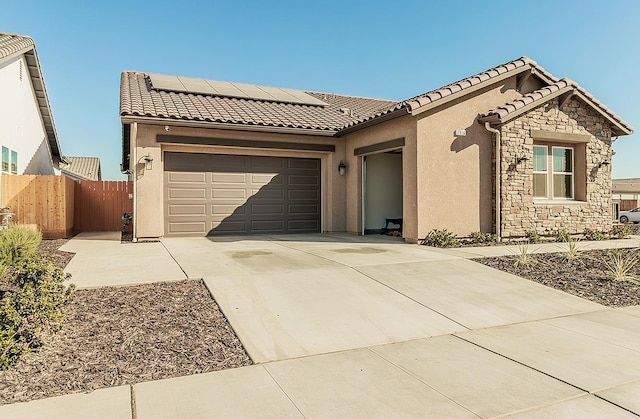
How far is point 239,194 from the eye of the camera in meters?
13.3

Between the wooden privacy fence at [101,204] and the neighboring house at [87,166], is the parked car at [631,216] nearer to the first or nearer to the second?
the wooden privacy fence at [101,204]

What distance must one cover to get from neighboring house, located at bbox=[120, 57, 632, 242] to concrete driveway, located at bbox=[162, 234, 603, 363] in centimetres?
346

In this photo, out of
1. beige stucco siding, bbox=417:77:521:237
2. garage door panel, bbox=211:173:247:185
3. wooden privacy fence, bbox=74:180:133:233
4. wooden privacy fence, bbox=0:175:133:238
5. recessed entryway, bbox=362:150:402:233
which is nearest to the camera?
beige stucco siding, bbox=417:77:521:237

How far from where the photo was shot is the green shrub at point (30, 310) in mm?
3884

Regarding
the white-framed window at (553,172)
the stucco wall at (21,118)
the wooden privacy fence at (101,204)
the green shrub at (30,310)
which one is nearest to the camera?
the green shrub at (30,310)

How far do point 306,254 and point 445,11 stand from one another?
1022 cm

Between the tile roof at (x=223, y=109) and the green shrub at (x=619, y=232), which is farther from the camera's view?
the green shrub at (x=619, y=232)

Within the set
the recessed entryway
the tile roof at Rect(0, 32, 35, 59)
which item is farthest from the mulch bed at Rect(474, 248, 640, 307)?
the tile roof at Rect(0, 32, 35, 59)

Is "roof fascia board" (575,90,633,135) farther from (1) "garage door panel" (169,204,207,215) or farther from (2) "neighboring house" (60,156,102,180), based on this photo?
(2) "neighboring house" (60,156,102,180)

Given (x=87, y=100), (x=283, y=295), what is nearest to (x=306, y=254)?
(x=283, y=295)

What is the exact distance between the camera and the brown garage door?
12523 millimetres

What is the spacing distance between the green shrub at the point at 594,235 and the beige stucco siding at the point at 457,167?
353 centimetres

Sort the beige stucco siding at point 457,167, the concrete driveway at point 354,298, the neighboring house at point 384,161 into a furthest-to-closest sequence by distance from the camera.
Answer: the neighboring house at point 384,161
the beige stucco siding at point 457,167
the concrete driveway at point 354,298

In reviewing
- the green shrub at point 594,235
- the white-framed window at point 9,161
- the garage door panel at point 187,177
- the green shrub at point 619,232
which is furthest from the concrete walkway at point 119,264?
the green shrub at point 619,232
